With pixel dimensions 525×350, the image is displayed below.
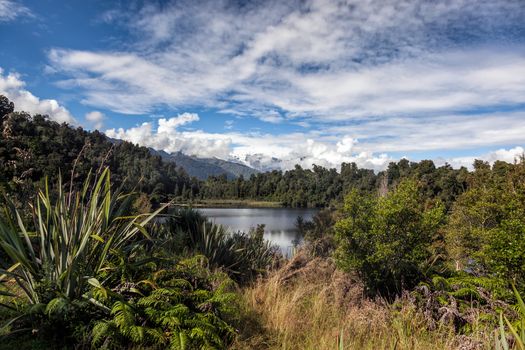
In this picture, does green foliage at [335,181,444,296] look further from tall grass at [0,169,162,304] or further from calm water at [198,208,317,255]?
tall grass at [0,169,162,304]

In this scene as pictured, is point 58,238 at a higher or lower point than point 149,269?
higher

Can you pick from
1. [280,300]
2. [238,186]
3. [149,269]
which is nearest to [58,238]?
[149,269]

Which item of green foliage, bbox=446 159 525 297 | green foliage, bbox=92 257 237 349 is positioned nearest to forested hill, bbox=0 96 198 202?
green foliage, bbox=92 257 237 349

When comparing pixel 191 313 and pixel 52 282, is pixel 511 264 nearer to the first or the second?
pixel 191 313

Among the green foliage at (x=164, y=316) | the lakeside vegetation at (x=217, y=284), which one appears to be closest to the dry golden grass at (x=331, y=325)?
the lakeside vegetation at (x=217, y=284)

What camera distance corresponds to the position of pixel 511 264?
5.21 m

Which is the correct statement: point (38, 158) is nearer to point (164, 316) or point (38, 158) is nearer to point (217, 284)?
point (217, 284)

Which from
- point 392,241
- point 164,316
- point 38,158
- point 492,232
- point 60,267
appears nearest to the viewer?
point 164,316

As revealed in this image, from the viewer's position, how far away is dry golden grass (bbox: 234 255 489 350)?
11.6ft

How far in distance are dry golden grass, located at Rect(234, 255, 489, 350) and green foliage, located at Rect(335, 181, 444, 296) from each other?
514mm

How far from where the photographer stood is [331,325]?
14.1 feet

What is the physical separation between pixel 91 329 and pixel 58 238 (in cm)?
96

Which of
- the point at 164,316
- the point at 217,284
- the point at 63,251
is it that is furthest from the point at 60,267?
the point at 217,284

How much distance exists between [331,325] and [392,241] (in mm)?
2398
